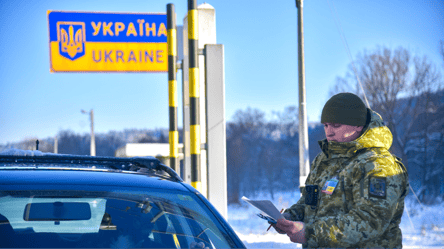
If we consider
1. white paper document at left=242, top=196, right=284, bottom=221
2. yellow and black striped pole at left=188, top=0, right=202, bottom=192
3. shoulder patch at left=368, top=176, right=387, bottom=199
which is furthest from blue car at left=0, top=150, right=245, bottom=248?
yellow and black striped pole at left=188, top=0, right=202, bottom=192

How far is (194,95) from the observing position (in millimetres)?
7594

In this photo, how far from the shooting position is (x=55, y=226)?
385 centimetres

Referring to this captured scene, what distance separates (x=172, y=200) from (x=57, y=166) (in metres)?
0.67

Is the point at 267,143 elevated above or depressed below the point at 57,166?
below

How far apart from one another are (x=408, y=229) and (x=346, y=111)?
1571 centimetres

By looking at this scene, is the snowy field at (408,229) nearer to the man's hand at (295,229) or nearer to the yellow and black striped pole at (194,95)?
the yellow and black striped pole at (194,95)

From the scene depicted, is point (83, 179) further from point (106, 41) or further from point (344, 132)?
point (106, 41)

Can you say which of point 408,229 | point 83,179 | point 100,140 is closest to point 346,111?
point 83,179

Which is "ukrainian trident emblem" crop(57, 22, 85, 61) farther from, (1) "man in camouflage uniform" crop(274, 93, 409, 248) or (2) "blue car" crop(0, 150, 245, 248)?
(1) "man in camouflage uniform" crop(274, 93, 409, 248)

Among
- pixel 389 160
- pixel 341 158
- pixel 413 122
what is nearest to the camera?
pixel 389 160

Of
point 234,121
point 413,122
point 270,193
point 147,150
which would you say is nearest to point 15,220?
point 147,150

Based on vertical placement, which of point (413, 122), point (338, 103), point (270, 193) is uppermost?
point (338, 103)

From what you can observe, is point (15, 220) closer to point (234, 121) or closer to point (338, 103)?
point (338, 103)

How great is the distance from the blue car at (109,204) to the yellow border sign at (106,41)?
8.97 meters
